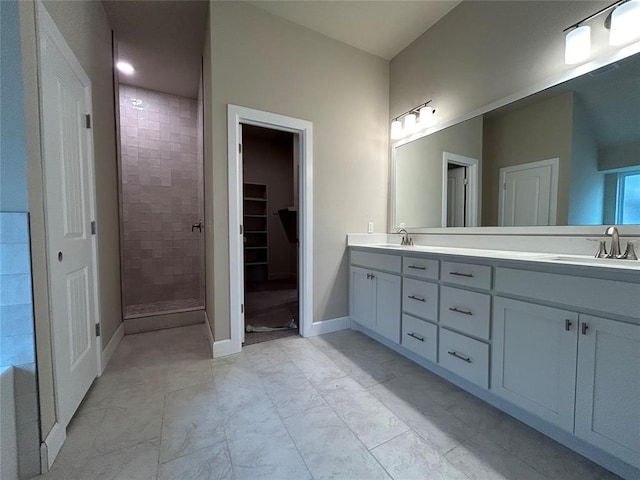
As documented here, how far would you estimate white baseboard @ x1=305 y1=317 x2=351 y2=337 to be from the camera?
254 cm

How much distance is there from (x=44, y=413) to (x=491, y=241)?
2.70 m

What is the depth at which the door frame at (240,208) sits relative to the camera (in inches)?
83.4

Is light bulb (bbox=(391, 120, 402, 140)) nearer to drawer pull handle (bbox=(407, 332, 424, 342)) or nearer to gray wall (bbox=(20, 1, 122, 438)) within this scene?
drawer pull handle (bbox=(407, 332, 424, 342))

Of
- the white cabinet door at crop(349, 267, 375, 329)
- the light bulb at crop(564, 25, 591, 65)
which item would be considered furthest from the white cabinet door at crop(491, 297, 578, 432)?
the light bulb at crop(564, 25, 591, 65)

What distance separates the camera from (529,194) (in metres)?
1.78

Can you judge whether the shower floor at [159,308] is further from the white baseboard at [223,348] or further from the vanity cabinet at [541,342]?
the vanity cabinet at [541,342]

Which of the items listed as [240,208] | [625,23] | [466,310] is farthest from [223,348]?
[625,23]

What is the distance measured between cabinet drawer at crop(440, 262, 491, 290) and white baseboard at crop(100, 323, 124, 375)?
98.1 inches

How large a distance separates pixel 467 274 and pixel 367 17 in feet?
7.55

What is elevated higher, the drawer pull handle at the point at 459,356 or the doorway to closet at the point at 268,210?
the doorway to closet at the point at 268,210

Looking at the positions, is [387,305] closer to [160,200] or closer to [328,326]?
[328,326]

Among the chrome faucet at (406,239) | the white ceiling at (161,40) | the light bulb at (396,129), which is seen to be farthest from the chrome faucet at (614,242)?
the white ceiling at (161,40)

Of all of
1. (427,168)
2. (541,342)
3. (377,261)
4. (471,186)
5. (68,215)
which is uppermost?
(427,168)

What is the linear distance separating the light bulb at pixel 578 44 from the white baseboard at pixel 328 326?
252 cm
